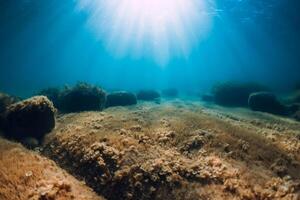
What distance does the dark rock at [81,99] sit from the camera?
1619cm

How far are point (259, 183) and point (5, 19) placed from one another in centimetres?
4375

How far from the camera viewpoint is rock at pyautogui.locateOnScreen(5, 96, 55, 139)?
11289mm

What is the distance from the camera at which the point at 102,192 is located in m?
7.23

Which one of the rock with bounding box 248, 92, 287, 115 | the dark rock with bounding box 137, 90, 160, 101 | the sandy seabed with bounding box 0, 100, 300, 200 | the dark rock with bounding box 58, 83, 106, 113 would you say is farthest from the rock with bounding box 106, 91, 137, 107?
the sandy seabed with bounding box 0, 100, 300, 200

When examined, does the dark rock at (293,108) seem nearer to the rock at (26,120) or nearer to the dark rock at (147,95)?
the dark rock at (147,95)

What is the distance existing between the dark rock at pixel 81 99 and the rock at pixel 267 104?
1102 centimetres

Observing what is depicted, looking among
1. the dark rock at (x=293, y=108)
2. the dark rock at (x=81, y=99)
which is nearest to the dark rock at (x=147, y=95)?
the dark rock at (x=81, y=99)

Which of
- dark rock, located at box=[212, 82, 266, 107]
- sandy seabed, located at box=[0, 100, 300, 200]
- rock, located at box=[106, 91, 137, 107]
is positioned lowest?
sandy seabed, located at box=[0, 100, 300, 200]

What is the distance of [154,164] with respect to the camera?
298 inches

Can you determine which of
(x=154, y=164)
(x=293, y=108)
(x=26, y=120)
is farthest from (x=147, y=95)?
(x=154, y=164)

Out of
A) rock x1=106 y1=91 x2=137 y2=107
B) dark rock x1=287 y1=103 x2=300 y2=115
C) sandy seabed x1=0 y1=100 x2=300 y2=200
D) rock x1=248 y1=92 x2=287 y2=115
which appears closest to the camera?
sandy seabed x1=0 y1=100 x2=300 y2=200

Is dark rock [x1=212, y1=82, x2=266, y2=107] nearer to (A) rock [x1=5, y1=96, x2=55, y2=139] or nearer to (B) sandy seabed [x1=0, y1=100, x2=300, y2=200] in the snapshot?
(B) sandy seabed [x1=0, y1=100, x2=300, y2=200]

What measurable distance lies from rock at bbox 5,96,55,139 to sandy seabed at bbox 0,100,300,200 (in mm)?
714

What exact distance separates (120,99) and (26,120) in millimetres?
11479
